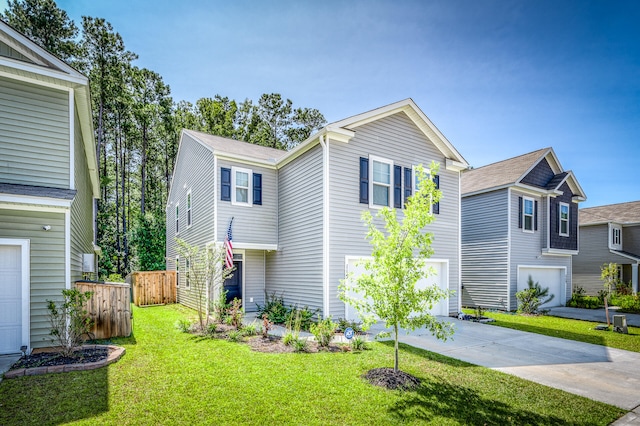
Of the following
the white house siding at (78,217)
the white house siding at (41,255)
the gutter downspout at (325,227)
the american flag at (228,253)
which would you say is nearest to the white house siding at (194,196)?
the american flag at (228,253)

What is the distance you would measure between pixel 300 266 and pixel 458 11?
9.68 m

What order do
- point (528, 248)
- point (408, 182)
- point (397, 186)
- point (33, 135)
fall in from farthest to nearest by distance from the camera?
point (528, 248)
point (408, 182)
point (397, 186)
point (33, 135)

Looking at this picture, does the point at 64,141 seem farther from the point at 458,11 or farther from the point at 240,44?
the point at 458,11

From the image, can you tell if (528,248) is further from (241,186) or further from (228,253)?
(228,253)

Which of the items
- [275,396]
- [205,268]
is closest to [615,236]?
[205,268]

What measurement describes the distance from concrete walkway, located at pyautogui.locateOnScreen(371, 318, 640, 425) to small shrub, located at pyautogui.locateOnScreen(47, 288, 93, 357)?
298 inches

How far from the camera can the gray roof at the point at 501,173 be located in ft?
54.1

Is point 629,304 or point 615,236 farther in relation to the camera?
point 615,236

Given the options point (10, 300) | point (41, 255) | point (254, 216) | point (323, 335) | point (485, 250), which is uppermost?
point (254, 216)

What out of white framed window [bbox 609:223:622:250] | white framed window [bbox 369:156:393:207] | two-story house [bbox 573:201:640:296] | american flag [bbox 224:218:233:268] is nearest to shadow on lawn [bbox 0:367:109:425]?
american flag [bbox 224:218:233:268]

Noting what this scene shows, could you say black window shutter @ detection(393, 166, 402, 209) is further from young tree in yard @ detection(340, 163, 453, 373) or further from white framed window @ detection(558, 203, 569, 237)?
white framed window @ detection(558, 203, 569, 237)

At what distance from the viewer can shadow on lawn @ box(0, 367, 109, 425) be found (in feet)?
14.2

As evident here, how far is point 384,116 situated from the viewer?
12.0 metres

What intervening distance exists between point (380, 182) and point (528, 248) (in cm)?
988
